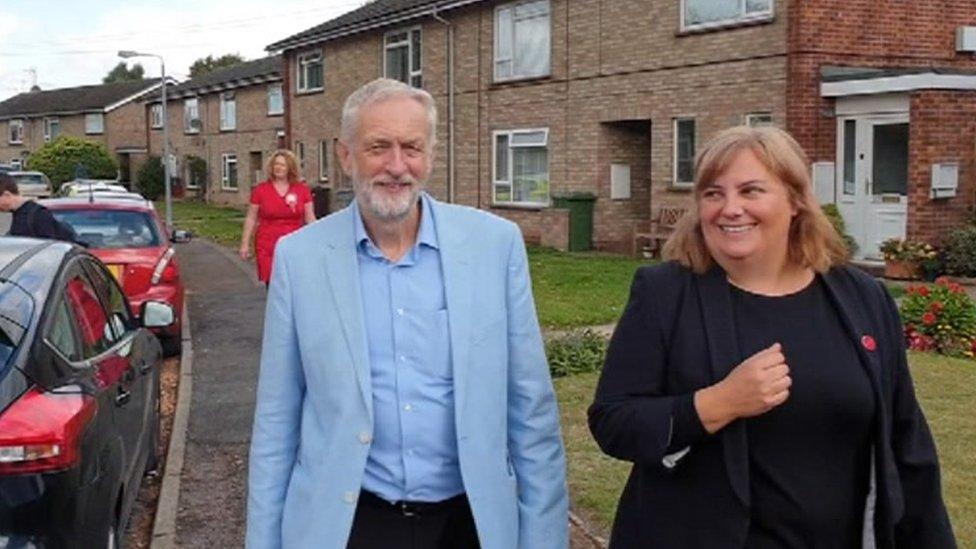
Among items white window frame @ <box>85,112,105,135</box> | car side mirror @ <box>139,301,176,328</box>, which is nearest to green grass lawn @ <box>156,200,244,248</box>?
car side mirror @ <box>139,301,176,328</box>

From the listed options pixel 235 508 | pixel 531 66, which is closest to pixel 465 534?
pixel 235 508

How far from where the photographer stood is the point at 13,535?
381cm

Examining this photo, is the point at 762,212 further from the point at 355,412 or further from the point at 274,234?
the point at 274,234

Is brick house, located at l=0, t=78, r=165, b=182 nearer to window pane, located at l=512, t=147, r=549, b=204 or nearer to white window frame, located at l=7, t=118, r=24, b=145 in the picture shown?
white window frame, located at l=7, t=118, r=24, b=145

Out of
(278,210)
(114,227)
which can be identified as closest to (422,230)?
(278,210)

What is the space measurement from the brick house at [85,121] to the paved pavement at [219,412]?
49.7 metres

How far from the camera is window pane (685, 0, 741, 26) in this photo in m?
19.3

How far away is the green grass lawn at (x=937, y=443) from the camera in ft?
19.6

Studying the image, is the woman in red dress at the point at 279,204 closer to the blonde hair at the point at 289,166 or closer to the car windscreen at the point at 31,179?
the blonde hair at the point at 289,166

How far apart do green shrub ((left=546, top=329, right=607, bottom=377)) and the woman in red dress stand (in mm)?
2284

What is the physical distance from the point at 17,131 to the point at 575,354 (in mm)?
75627

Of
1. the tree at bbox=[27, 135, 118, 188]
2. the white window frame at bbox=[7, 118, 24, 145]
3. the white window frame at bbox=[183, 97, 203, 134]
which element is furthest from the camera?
the white window frame at bbox=[7, 118, 24, 145]

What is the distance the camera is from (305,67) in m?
36.2

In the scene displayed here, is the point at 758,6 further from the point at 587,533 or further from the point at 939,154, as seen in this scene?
the point at 587,533
